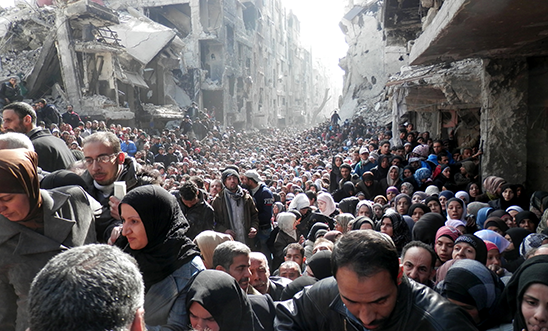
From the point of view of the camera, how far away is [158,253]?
77.5 inches

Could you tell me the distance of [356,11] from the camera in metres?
35.6

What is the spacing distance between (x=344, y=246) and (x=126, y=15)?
86.8 ft

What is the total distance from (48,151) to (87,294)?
100 inches

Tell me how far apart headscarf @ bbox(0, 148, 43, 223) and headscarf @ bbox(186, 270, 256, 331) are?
0.86 metres

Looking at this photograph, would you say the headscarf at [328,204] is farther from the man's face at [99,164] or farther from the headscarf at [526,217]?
the man's face at [99,164]

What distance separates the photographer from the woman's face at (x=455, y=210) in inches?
196

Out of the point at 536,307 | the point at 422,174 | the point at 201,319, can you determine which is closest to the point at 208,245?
the point at 201,319

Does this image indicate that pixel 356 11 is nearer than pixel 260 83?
Yes

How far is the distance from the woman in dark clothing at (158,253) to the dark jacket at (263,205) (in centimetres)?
360

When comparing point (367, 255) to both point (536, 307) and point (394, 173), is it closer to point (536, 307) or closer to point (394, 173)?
point (536, 307)

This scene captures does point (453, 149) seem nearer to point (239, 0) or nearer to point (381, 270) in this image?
point (381, 270)

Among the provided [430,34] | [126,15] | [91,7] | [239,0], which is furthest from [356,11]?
[430,34]

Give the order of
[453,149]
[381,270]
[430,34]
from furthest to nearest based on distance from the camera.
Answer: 1. [453,149]
2. [430,34]
3. [381,270]

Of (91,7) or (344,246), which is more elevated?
(91,7)
